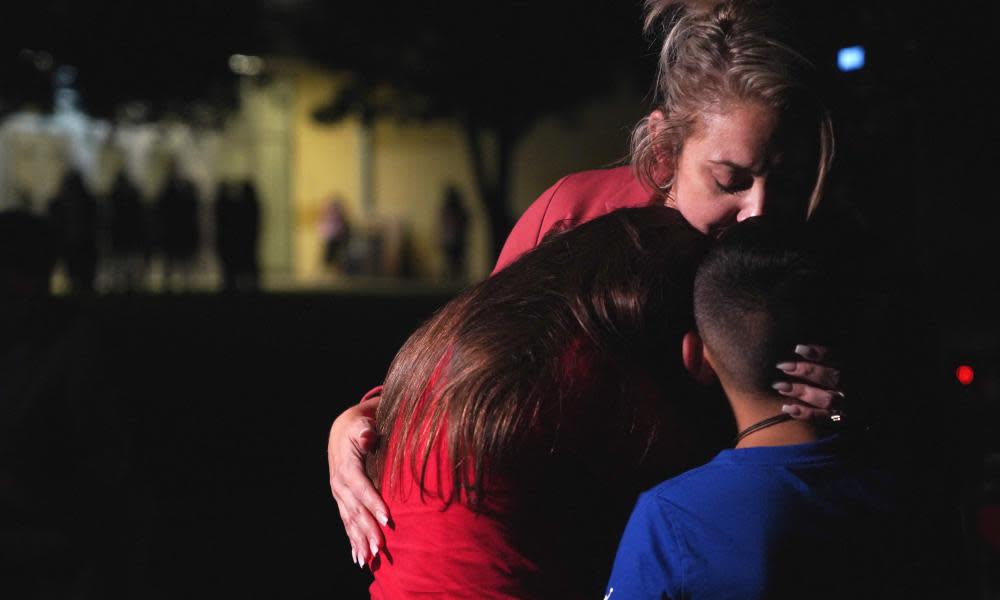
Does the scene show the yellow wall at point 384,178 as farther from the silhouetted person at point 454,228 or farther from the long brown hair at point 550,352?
the long brown hair at point 550,352

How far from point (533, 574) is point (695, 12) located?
1.41 m

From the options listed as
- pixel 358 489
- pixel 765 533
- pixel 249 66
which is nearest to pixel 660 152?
pixel 358 489

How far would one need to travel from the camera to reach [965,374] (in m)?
4.70

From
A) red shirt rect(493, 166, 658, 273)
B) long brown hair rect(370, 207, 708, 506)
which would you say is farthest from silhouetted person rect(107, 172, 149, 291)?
long brown hair rect(370, 207, 708, 506)

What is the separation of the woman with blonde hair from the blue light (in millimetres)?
2291

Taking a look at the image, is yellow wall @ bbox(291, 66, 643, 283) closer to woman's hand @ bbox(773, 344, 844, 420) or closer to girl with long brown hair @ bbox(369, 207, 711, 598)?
girl with long brown hair @ bbox(369, 207, 711, 598)

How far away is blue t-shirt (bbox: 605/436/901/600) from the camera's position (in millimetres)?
1702

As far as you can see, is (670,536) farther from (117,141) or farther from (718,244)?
(117,141)

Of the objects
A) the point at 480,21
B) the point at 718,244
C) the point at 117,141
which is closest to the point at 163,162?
the point at 117,141

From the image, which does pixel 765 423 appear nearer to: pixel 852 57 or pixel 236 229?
pixel 852 57

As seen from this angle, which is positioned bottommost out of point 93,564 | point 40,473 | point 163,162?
point 93,564

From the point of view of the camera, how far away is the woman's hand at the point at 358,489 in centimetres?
213

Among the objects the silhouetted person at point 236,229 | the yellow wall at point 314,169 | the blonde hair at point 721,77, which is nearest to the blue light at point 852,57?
the blonde hair at point 721,77

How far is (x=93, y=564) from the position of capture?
3697mm
